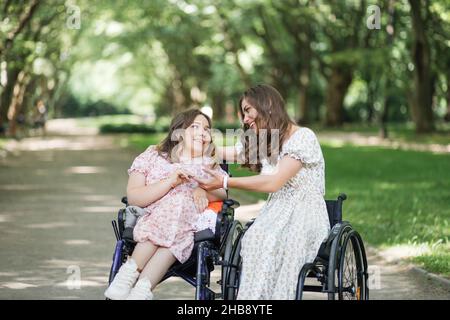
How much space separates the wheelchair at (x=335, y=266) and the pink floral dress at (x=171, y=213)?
0.31 metres

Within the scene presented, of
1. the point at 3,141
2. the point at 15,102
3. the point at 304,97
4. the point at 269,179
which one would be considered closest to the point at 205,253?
the point at 269,179

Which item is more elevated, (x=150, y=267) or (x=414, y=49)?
(x=414, y=49)

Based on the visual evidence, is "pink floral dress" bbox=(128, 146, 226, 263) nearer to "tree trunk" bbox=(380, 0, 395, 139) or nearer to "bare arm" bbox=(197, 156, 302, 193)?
"bare arm" bbox=(197, 156, 302, 193)

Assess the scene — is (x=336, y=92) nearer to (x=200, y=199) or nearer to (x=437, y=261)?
(x=437, y=261)

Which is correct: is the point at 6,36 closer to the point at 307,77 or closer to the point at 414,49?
the point at 414,49

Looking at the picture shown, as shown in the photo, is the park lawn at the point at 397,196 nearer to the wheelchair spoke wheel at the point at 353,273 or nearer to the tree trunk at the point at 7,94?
the wheelchair spoke wheel at the point at 353,273

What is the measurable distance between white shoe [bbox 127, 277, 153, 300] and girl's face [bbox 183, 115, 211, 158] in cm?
94

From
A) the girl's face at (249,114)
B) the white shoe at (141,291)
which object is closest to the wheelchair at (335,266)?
the white shoe at (141,291)

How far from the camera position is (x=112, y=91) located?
74.9 metres

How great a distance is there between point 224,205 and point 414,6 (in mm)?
20664

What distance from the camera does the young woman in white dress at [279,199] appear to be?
4.93 meters

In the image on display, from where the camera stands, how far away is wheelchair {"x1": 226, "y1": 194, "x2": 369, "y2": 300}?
4.89 metres

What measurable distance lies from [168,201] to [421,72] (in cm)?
2298

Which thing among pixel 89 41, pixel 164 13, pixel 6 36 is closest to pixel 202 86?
pixel 89 41
